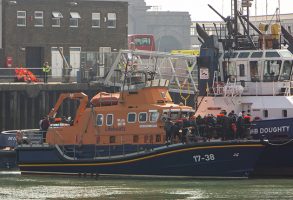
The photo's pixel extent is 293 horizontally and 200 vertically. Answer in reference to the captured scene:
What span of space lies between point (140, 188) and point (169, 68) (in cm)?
1594

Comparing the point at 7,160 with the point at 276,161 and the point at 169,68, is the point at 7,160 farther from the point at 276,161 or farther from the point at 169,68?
the point at 169,68

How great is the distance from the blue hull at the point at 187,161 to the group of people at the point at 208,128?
1.28 feet

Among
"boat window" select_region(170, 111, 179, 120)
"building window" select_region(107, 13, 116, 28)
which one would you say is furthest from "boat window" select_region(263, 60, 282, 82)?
"building window" select_region(107, 13, 116, 28)

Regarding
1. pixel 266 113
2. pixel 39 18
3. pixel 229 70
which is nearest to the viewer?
pixel 266 113

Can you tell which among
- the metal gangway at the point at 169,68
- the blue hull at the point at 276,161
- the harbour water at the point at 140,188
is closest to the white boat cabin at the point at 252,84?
the blue hull at the point at 276,161

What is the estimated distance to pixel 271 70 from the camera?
127 feet

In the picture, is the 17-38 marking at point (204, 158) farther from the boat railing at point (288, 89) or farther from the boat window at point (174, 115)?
the boat railing at point (288, 89)

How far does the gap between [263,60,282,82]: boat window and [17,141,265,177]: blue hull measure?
3565mm

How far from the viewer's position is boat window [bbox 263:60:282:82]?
3862 centimetres

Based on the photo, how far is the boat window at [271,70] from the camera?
3862 cm

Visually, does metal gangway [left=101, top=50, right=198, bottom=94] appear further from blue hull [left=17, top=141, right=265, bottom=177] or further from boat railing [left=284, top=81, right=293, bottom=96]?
blue hull [left=17, top=141, right=265, bottom=177]

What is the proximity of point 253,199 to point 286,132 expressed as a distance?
4454mm

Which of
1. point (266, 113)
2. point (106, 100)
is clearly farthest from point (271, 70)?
point (106, 100)

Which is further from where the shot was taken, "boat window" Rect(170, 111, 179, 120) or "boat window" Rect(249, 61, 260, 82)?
"boat window" Rect(249, 61, 260, 82)
